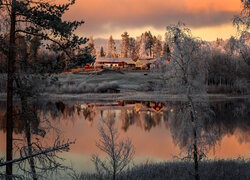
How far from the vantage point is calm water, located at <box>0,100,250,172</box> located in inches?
1026

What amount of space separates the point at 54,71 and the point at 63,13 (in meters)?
2.55

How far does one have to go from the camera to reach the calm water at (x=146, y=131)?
85.5 ft

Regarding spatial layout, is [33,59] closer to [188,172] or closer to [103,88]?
[188,172]

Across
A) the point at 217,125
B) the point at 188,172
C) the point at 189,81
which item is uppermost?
the point at 189,81

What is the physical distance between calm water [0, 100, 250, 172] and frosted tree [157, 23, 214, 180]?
24.9 inches

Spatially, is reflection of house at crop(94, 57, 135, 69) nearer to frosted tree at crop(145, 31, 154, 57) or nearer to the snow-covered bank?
frosted tree at crop(145, 31, 154, 57)

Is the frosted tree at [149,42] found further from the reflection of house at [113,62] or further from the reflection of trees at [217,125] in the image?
the reflection of trees at [217,125]

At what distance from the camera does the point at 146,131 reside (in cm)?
4147

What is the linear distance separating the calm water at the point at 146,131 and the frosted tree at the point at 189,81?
633 millimetres

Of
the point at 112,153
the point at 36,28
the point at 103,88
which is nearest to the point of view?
the point at 36,28

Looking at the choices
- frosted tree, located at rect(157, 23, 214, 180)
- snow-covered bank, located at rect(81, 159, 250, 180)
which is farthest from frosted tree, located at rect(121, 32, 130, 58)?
frosted tree, located at rect(157, 23, 214, 180)

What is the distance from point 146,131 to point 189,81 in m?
24.9

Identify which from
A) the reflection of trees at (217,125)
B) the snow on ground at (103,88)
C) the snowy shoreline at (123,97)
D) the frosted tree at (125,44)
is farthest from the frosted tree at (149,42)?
the reflection of trees at (217,125)

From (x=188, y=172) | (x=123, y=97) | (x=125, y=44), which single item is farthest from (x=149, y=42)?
(x=188, y=172)
